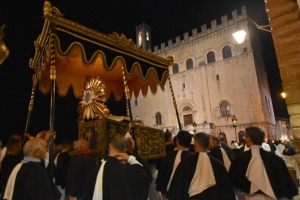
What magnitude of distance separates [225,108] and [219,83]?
339 centimetres

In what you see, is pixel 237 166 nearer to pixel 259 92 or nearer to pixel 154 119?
pixel 259 92

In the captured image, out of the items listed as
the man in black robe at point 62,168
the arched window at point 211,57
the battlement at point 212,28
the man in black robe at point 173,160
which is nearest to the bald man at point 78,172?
the man in black robe at point 62,168

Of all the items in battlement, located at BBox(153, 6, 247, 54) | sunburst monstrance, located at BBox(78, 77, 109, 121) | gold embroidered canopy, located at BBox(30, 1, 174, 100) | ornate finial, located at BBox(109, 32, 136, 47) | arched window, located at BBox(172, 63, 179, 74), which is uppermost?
battlement, located at BBox(153, 6, 247, 54)

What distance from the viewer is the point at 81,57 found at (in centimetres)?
490

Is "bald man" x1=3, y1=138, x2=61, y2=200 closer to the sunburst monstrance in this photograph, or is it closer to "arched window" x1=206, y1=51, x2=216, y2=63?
the sunburst monstrance

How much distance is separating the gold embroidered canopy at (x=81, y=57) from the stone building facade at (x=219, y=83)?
55.4ft

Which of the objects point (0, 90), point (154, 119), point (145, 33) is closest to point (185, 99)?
point (154, 119)

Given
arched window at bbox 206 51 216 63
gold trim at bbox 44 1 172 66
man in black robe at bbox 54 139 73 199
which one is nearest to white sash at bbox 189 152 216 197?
man in black robe at bbox 54 139 73 199

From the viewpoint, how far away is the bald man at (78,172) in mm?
3896

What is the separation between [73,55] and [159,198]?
4809mm

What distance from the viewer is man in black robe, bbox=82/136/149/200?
7.79 feet

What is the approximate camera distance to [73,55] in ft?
19.2

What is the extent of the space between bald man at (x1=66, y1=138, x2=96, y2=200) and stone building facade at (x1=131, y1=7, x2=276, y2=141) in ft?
63.3

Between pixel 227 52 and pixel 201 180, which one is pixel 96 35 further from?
pixel 227 52
